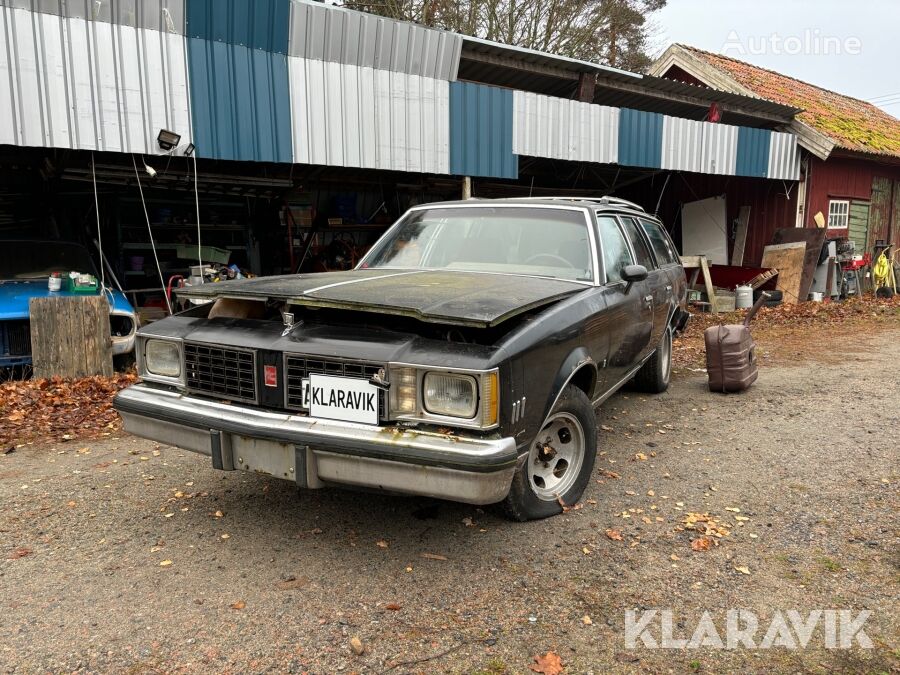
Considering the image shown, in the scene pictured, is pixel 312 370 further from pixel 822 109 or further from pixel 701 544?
pixel 822 109

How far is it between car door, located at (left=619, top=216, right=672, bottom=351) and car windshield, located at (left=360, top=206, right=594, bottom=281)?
2.91 feet

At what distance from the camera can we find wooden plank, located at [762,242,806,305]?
13156mm

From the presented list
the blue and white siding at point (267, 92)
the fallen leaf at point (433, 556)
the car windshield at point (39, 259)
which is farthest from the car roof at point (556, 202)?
the car windshield at point (39, 259)

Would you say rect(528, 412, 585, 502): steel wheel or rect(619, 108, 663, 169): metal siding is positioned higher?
rect(619, 108, 663, 169): metal siding

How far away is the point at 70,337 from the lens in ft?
19.6

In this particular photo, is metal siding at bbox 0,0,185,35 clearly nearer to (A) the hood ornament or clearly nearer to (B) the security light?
(B) the security light

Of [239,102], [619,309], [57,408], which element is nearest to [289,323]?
[619,309]

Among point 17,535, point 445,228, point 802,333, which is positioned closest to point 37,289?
point 17,535

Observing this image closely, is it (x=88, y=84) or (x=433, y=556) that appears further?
(x=88, y=84)

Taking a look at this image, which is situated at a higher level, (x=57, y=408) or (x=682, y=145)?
(x=682, y=145)

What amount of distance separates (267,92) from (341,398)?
625cm

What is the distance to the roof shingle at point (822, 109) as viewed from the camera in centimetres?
1446

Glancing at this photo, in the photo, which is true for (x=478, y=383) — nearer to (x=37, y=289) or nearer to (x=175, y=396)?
(x=175, y=396)

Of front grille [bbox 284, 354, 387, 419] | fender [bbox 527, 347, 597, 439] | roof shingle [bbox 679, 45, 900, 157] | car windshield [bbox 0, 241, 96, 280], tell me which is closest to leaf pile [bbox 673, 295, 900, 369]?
roof shingle [bbox 679, 45, 900, 157]
